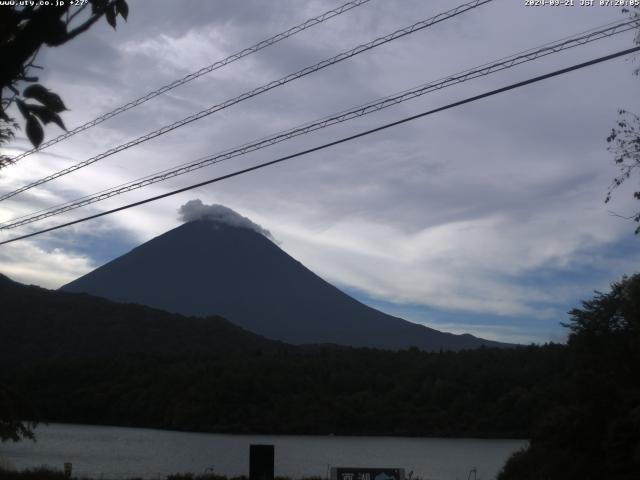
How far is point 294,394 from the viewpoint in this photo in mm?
74875

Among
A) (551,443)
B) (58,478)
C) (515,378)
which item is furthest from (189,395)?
(551,443)

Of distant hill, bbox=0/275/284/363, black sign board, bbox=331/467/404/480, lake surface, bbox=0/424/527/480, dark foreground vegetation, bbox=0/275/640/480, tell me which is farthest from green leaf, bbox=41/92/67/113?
distant hill, bbox=0/275/284/363

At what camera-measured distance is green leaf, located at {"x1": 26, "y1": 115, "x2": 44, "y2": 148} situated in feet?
11.0

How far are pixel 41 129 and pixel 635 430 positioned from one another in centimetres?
1607

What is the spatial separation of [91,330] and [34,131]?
Result: 92.2 metres

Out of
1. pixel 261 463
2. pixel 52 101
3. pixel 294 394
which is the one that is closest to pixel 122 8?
pixel 52 101

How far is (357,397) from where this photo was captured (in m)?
73.7

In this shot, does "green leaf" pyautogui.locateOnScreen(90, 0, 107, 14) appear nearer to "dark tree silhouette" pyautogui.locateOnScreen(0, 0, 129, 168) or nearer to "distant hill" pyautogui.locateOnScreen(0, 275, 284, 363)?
"dark tree silhouette" pyautogui.locateOnScreen(0, 0, 129, 168)

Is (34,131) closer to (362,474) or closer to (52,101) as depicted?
(52,101)

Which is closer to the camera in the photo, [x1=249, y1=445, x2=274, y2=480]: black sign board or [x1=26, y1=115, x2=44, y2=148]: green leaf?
[x1=26, y1=115, x2=44, y2=148]: green leaf

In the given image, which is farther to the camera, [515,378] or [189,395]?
[189,395]

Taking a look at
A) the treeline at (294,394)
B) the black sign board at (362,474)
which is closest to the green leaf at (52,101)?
the black sign board at (362,474)

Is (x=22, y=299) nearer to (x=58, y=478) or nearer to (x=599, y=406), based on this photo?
(x=58, y=478)

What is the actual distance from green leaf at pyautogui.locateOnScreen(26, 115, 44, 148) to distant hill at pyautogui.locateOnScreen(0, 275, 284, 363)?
69626 millimetres
